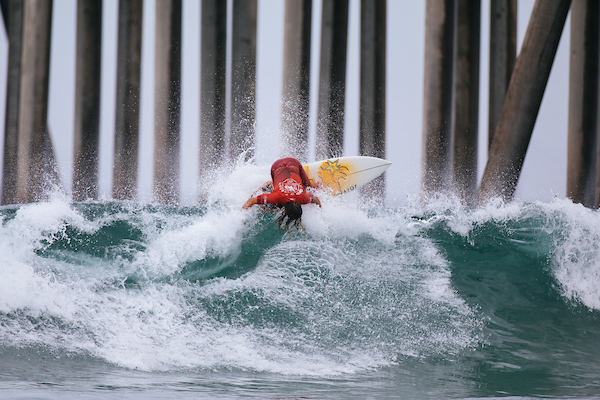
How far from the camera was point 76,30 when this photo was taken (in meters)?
9.98

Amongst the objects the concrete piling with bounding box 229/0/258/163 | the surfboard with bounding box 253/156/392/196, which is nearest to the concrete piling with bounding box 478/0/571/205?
the surfboard with bounding box 253/156/392/196

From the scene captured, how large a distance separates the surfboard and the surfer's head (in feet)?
4.69

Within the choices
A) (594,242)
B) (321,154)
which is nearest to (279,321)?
(594,242)

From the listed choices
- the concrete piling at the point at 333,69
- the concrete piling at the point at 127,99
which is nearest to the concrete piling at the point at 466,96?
the concrete piling at the point at 333,69

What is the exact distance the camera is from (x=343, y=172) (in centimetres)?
705

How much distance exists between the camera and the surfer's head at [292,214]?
17.3 ft

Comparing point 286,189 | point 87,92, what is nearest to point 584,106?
point 286,189

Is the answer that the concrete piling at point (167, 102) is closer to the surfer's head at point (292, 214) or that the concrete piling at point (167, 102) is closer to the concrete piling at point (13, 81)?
the concrete piling at point (13, 81)

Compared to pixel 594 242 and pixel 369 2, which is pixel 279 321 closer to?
pixel 594 242

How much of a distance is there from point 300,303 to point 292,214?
108cm

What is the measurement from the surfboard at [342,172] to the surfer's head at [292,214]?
4.69 feet

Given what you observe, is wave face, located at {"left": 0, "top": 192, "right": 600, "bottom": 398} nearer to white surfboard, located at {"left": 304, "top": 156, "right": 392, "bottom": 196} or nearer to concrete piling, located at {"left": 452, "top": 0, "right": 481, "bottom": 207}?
white surfboard, located at {"left": 304, "top": 156, "right": 392, "bottom": 196}

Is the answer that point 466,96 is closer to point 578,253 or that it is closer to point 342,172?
point 342,172

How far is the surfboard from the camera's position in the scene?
6.91 meters
